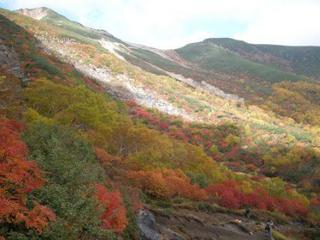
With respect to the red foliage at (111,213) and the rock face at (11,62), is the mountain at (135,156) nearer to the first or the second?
the red foliage at (111,213)

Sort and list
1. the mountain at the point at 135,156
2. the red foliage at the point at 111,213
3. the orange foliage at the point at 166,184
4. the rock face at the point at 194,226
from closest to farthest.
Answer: the mountain at the point at 135,156
the red foliage at the point at 111,213
the rock face at the point at 194,226
the orange foliage at the point at 166,184

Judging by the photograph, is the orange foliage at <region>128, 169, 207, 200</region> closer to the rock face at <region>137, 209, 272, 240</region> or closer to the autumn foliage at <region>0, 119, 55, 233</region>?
the rock face at <region>137, 209, 272, 240</region>

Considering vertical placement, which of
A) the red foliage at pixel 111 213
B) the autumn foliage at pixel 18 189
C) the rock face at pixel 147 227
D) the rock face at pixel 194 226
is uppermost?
the autumn foliage at pixel 18 189

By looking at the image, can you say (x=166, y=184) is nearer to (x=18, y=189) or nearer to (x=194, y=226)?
(x=194, y=226)

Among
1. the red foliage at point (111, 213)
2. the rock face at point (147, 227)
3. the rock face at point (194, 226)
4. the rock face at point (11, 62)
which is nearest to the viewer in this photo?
the red foliage at point (111, 213)

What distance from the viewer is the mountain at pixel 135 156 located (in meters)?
19.7

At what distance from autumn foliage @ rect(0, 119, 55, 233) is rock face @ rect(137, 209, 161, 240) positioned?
11.7 meters

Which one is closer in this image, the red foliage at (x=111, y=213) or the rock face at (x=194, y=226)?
the red foliage at (x=111, y=213)

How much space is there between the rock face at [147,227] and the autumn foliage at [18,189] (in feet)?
38.3

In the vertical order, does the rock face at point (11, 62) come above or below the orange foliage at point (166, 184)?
above

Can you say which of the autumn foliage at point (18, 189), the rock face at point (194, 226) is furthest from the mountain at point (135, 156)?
the rock face at point (194, 226)

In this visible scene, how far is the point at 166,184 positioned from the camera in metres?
48.0

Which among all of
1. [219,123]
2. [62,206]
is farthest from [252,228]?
[219,123]

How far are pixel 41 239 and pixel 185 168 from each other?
163ft
